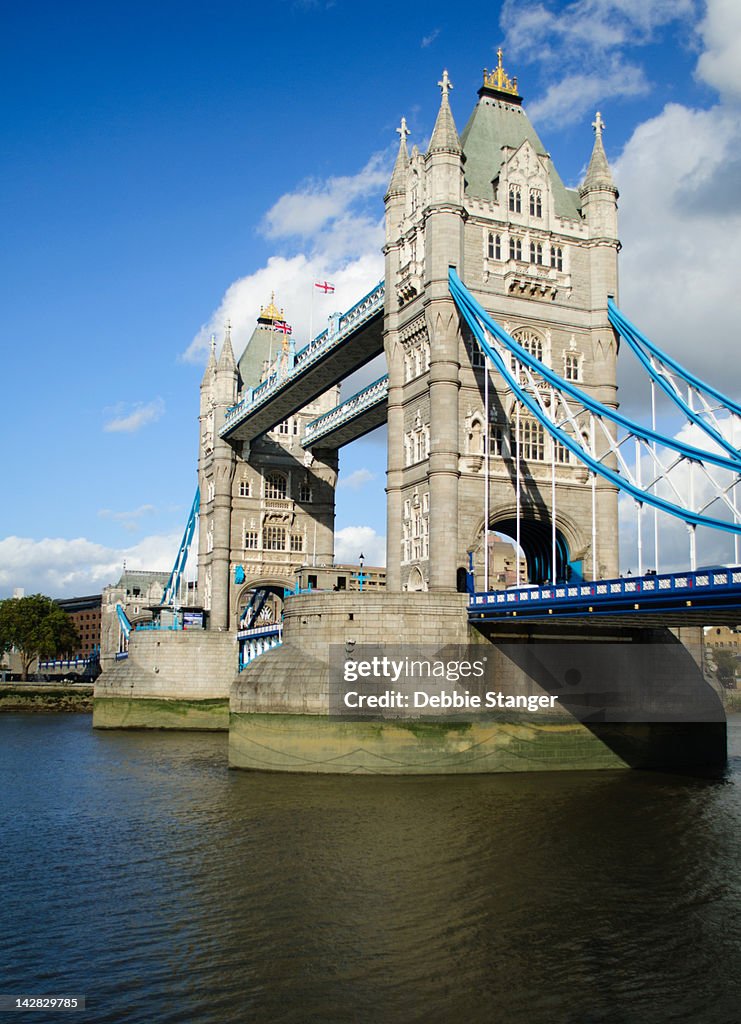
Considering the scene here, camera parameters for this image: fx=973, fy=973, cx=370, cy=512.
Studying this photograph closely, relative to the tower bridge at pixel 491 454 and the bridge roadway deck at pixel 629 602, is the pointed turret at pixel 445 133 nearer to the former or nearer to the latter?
the tower bridge at pixel 491 454

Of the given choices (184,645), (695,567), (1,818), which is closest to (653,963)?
(695,567)

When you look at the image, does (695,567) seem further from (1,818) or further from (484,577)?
(1,818)

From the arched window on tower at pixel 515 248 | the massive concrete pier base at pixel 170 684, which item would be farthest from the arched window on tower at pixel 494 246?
the massive concrete pier base at pixel 170 684

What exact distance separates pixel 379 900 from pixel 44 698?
73.8 meters

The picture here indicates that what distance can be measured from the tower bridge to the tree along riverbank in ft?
114

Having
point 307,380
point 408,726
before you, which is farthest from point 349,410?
point 408,726

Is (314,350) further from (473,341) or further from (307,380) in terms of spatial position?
(473,341)

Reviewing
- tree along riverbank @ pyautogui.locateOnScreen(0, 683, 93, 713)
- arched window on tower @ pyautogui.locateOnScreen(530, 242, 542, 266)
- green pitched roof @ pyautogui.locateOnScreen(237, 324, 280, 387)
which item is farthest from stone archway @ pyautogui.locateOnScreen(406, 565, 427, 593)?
tree along riverbank @ pyautogui.locateOnScreen(0, 683, 93, 713)

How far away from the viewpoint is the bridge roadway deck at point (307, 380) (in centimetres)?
5328

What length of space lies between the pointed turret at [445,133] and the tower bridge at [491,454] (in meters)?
0.08

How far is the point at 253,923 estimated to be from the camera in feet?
59.7

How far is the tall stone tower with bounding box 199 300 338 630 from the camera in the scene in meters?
72.4

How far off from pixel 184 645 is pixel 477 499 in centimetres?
3005

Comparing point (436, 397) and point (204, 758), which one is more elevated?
point (436, 397)
